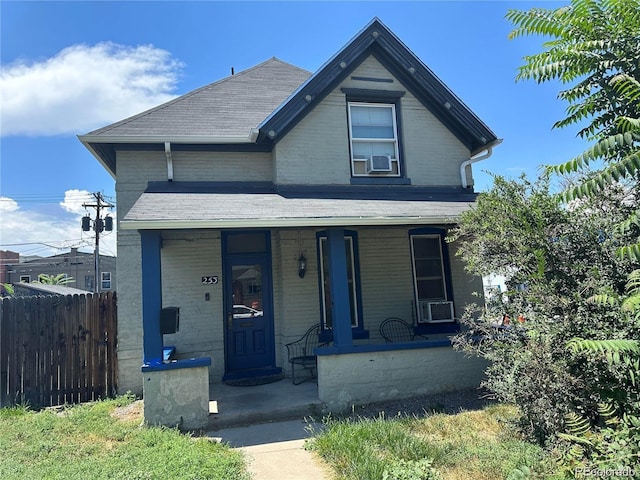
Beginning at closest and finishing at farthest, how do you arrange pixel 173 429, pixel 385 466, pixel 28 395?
pixel 385 466 < pixel 173 429 < pixel 28 395

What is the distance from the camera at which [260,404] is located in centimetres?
633

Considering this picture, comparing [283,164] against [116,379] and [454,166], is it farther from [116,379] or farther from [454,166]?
[116,379]

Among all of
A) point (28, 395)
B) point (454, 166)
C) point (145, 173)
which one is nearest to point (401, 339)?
point (454, 166)

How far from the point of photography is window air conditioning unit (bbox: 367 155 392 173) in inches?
344

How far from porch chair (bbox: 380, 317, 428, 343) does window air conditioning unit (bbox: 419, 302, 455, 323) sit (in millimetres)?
352

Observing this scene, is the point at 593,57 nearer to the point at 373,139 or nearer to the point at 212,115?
the point at 373,139

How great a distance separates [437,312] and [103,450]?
6.42 metres

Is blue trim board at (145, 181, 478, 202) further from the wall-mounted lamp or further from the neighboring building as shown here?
the neighboring building

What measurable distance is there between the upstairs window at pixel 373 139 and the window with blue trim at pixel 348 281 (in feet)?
5.25

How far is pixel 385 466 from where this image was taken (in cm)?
402

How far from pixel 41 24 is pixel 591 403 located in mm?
11062

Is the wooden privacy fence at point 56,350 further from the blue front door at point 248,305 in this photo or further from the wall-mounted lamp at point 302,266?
the wall-mounted lamp at point 302,266

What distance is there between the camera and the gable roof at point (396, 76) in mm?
8312

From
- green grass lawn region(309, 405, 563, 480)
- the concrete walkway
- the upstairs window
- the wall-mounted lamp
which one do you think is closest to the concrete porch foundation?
the concrete walkway
